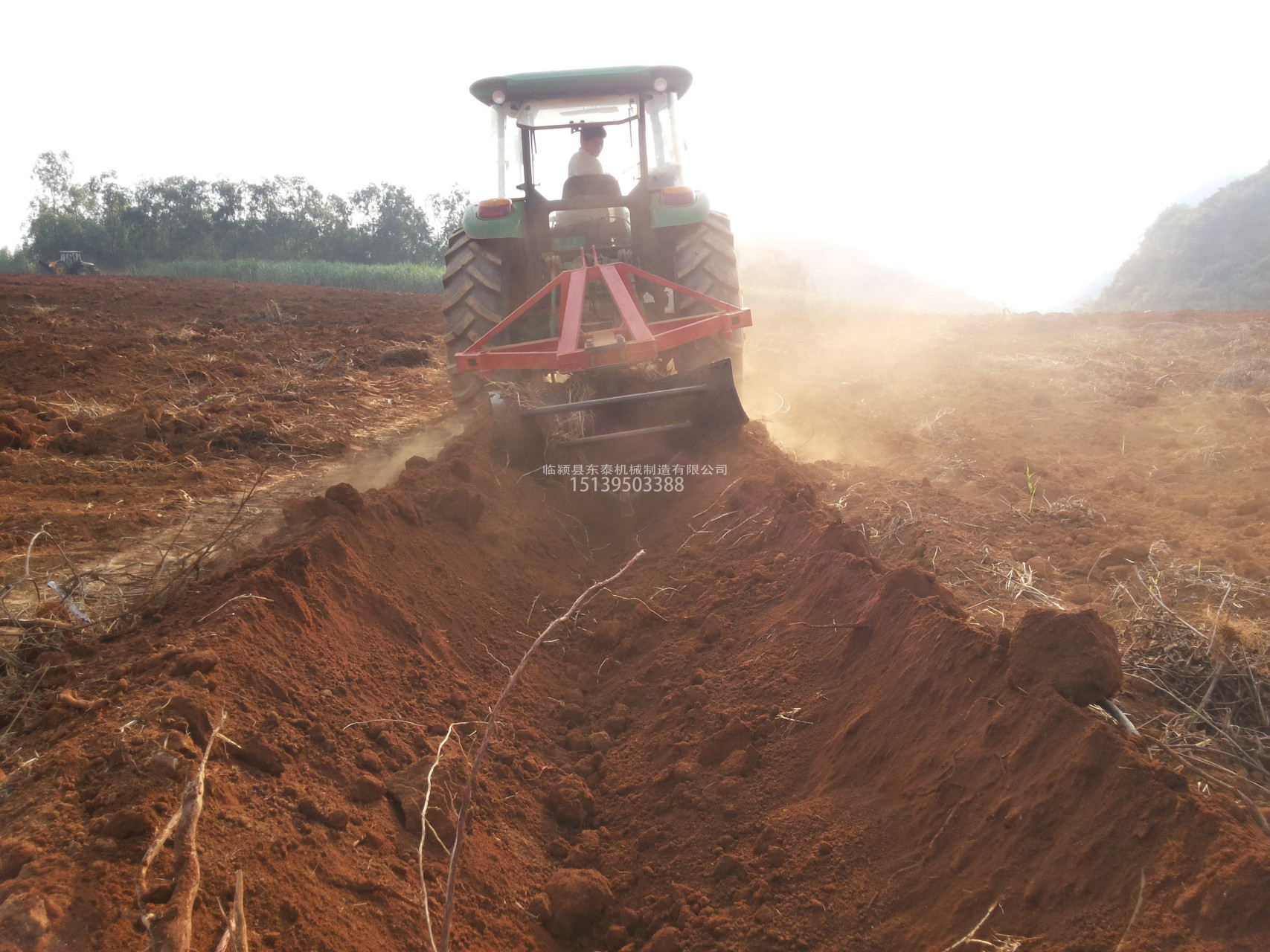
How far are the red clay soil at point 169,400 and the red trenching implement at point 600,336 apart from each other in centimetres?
159

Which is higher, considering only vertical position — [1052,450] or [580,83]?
[580,83]

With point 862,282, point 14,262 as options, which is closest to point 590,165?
point 14,262

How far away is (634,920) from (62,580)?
2.77 meters

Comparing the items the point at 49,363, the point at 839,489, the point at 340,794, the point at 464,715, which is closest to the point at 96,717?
the point at 340,794

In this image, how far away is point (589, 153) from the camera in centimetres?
648

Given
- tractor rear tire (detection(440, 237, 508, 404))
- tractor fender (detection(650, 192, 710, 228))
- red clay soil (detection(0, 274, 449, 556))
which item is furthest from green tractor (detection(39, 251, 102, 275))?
tractor fender (detection(650, 192, 710, 228))

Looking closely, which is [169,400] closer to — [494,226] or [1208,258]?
[494,226]

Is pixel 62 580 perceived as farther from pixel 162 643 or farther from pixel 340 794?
pixel 340 794

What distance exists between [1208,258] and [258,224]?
37.2 metres

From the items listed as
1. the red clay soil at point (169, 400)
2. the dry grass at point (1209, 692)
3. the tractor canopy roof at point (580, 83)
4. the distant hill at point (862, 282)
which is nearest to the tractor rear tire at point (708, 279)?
the tractor canopy roof at point (580, 83)

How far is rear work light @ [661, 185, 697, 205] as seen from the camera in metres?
5.92

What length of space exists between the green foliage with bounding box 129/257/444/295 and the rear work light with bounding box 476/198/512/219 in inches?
980

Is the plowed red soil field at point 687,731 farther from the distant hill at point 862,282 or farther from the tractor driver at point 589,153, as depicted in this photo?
the distant hill at point 862,282

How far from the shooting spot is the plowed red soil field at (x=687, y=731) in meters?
1.66
